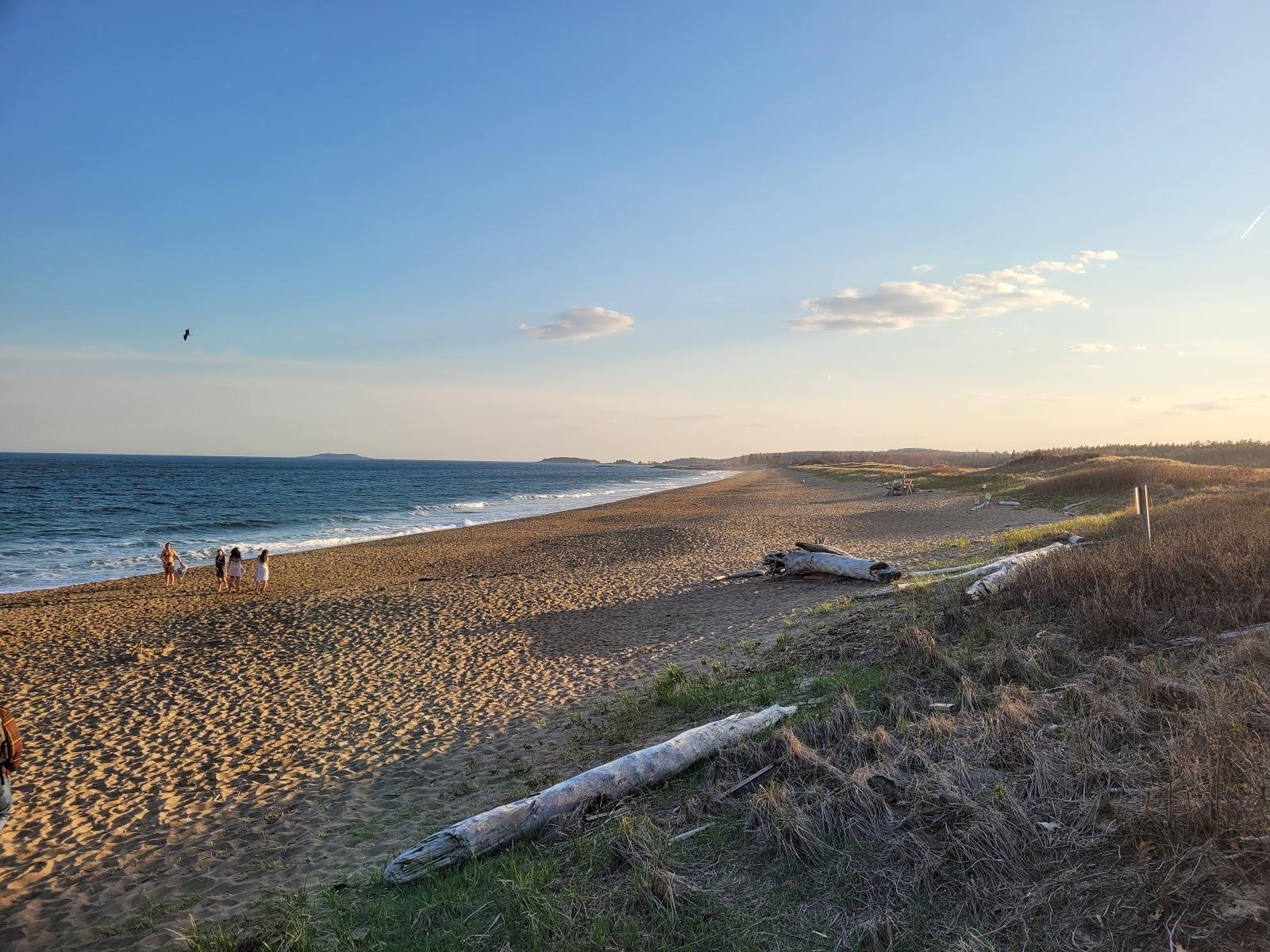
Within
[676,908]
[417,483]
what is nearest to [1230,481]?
[676,908]

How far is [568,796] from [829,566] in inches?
471

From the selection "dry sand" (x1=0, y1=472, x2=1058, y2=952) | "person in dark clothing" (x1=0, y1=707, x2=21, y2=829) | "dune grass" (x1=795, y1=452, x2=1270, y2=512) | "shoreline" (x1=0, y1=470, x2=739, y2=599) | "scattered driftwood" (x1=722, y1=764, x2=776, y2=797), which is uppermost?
"dune grass" (x1=795, y1=452, x2=1270, y2=512)

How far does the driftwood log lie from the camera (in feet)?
50.4

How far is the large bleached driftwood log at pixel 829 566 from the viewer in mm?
15367

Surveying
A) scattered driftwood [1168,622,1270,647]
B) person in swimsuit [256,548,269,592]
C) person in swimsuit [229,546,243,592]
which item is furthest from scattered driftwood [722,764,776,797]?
person in swimsuit [229,546,243,592]

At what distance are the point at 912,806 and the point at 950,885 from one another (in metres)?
0.59

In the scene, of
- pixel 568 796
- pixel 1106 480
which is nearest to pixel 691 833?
pixel 568 796

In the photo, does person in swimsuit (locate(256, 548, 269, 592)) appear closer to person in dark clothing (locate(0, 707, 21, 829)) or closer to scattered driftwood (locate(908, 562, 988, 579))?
person in dark clothing (locate(0, 707, 21, 829))

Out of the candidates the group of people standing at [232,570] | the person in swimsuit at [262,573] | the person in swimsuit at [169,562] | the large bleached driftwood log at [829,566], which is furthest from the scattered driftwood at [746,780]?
the person in swimsuit at [169,562]

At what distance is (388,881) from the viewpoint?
4977 mm

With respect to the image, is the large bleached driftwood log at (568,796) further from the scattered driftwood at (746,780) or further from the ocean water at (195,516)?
the ocean water at (195,516)

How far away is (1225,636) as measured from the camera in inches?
250

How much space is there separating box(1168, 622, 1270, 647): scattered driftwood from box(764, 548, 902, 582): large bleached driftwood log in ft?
27.2

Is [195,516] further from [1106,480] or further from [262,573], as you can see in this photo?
[1106,480]
